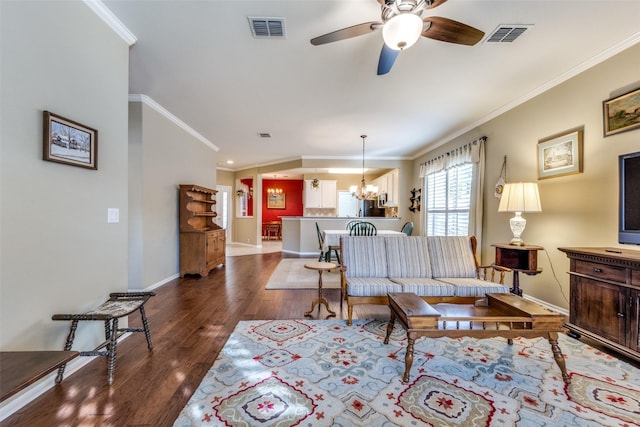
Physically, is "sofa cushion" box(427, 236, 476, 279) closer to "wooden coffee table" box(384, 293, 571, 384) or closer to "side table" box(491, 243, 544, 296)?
"side table" box(491, 243, 544, 296)

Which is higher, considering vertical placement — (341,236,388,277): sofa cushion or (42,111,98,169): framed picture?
(42,111,98,169): framed picture

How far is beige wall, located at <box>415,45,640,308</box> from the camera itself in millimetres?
2535

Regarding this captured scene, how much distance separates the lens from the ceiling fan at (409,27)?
161cm

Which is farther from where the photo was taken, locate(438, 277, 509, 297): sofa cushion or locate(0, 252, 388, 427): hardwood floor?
locate(438, 277, 509, 297): sofa cushion

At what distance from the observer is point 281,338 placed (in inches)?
95.0

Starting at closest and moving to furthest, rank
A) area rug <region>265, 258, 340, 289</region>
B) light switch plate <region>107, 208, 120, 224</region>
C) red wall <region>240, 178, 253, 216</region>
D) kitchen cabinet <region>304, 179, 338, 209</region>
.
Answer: light switch plate <region>107, 208, 120, 224</region> < area rug <region>265, 258, 340, 289</region> < kitchen cabinet <region>304, 179, 338, 209</region> < red wall <region>240, 178, 253, 216</region>

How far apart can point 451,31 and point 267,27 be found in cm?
144

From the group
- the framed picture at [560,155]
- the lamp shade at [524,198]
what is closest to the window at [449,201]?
the framed picture at [560,155]

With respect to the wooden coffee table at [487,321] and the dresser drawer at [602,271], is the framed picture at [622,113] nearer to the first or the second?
the dresser drawer at [602,271]

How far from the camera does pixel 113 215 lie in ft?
7.39

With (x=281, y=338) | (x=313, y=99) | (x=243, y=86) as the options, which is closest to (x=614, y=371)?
(x=281, y=338)

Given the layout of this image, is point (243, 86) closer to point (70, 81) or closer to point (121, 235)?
point (70, 81)

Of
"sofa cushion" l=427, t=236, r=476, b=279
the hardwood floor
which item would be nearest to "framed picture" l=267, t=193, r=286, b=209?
the hardwood floor

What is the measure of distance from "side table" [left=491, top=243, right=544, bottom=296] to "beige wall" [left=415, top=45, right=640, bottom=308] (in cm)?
43
